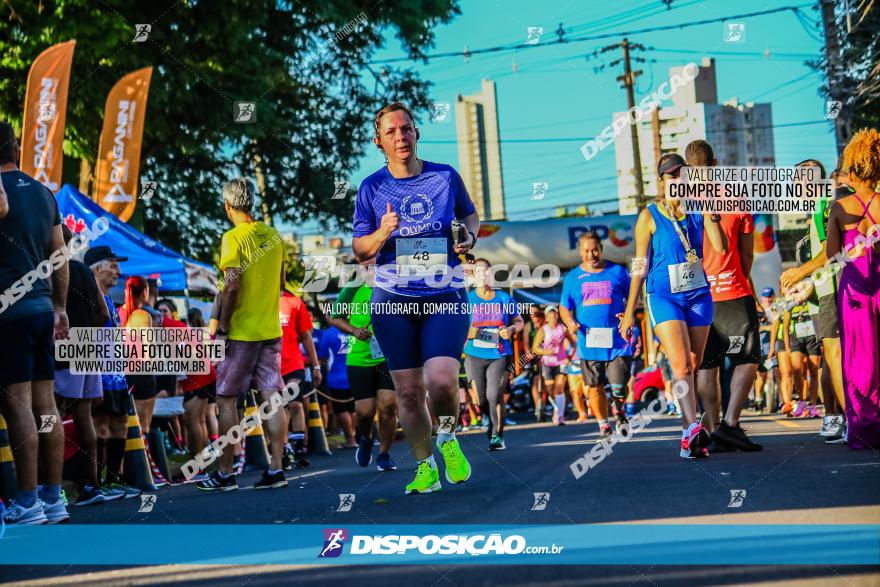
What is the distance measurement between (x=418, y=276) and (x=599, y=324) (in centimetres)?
506

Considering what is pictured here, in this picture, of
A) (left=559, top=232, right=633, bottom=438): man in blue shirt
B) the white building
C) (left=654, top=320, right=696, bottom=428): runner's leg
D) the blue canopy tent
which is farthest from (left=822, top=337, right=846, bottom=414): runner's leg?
the white building

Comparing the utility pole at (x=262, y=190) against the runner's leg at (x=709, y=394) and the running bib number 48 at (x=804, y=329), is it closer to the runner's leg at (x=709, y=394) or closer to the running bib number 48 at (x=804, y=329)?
the running bib number 48 at (x=804, y=329)

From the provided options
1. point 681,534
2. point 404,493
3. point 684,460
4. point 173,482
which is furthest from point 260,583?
point 173,482

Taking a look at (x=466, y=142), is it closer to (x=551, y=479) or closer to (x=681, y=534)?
(x=551, y=479)

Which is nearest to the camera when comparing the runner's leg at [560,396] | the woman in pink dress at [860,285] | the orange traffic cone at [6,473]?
the woman in pink dress at [860,285]

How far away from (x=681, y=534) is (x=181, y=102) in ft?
51.9

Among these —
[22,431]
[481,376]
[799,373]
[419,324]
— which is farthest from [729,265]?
[799,373]

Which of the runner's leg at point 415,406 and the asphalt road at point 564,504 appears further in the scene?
the runner's leg at point 415,406

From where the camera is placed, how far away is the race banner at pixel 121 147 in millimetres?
16812

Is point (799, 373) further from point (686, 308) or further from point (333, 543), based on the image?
point (333, 543)

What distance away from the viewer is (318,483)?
29.2 ft

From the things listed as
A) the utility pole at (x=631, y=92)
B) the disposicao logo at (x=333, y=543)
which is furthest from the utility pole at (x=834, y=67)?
the utility pole at (x=631, y=92)

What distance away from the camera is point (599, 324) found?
1134 centimetres

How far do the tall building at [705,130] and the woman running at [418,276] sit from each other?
2088 inches
